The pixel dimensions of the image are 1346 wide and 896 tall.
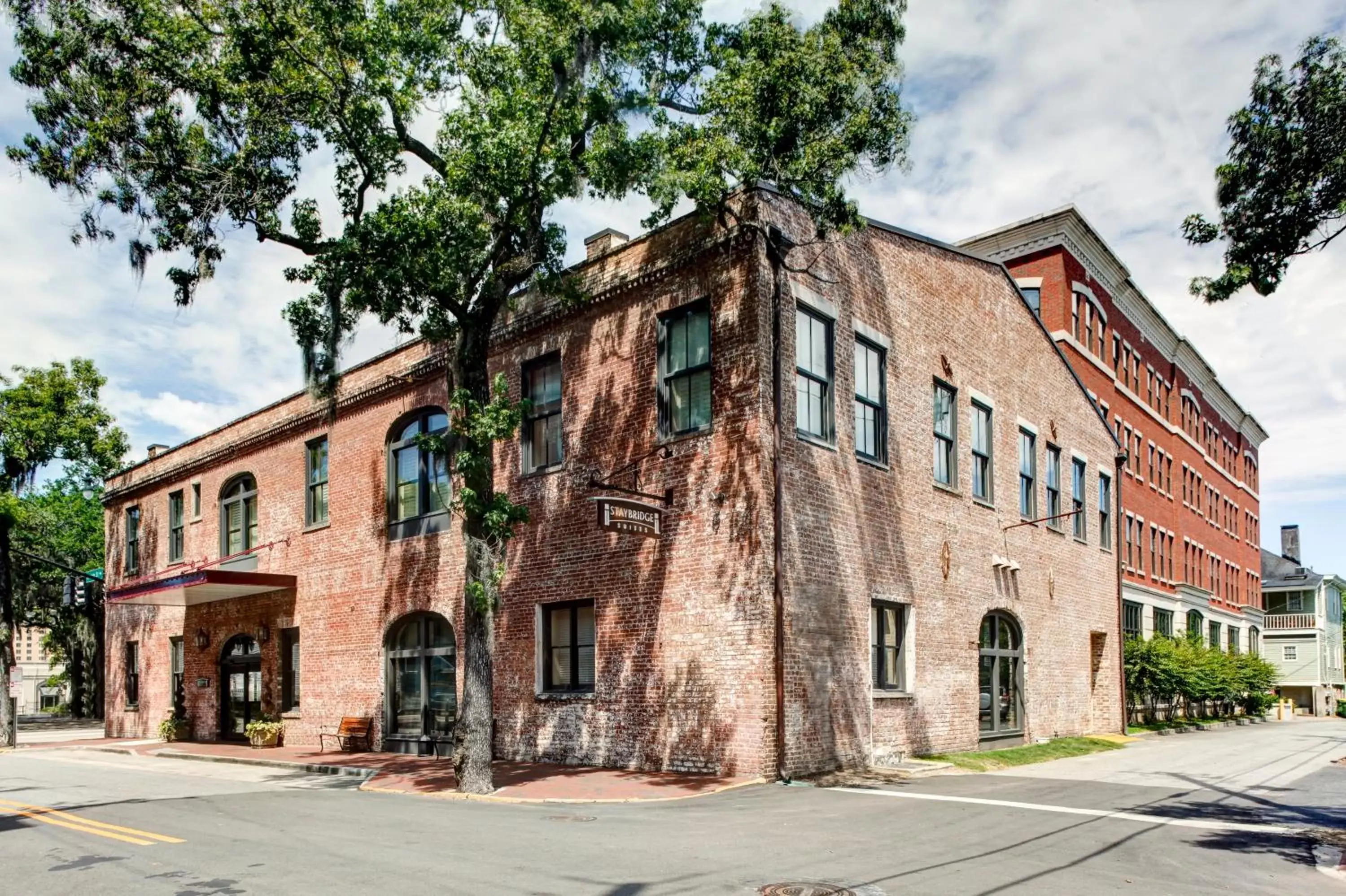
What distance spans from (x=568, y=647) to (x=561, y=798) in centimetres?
439

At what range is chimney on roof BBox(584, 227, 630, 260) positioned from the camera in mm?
18641

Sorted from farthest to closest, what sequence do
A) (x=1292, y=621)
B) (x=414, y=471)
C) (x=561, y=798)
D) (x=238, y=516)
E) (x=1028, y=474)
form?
(x=1292, y=621), (x=238, y=516), (x=1028, y=474), (x=414, y=471), (x=561, y=798)

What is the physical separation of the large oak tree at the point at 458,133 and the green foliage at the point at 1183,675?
71.0ft

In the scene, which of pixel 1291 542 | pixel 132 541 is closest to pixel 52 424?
pixel 132 541

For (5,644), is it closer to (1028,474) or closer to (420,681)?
(420,681)

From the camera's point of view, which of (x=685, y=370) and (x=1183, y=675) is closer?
(x=685, y=370)

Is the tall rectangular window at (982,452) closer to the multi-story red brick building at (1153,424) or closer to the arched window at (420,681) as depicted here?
Result: the multi-story red brick building at (1153,424)

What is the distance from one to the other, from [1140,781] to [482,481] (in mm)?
11029

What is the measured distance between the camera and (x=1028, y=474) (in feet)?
78.3

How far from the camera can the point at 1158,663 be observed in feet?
102

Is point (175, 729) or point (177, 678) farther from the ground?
point (177, 678)

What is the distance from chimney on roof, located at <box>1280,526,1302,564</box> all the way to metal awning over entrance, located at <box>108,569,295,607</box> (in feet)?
257

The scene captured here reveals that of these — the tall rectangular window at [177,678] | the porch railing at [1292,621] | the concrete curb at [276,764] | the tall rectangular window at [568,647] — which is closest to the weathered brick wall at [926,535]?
the tall rectangular window at [568,647]

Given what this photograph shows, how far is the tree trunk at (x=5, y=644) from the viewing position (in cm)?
2889
